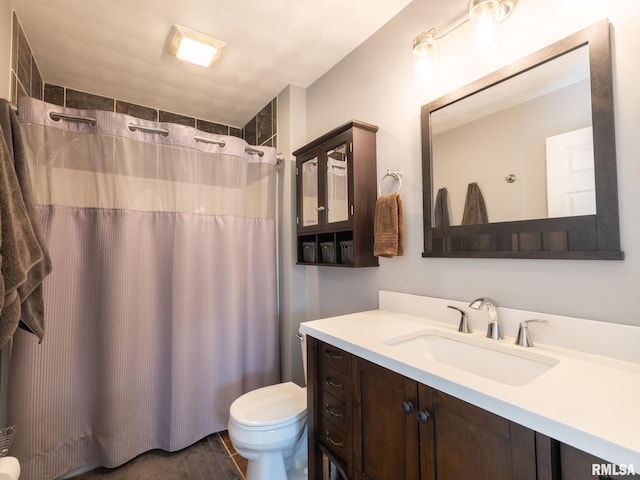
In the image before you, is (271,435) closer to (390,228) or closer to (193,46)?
(390,228)

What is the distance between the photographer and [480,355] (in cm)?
Result: 106

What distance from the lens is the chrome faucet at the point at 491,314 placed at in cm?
108

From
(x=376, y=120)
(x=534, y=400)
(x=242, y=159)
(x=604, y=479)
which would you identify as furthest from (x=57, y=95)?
(x=604, y=479)

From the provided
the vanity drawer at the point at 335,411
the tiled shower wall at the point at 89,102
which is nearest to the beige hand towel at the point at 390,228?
the vanity drawer at the point at 335,411

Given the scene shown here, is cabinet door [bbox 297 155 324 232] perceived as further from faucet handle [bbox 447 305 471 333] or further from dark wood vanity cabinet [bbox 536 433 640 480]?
dark wood vanity cabinet [bbox 536 433 640 480]

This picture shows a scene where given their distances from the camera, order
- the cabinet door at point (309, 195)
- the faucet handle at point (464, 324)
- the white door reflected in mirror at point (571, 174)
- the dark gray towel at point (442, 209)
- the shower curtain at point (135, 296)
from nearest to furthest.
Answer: the white door reflected in mirror at point (571, 174) → the faucet handle at point (464, 324) → the dark gray towel at point (442, 209) → the shower curtain at point (135, 296) → the cabinet door at point (309, 195)

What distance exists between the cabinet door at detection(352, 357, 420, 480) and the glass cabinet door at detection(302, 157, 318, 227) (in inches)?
41.1

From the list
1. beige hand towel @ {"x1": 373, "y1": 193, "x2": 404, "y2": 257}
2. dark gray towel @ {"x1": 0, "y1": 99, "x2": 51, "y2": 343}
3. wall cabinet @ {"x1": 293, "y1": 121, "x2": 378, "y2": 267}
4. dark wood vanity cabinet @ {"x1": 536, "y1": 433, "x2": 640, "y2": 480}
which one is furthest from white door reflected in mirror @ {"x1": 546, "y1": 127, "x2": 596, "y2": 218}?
dark gray towel @ {"x1": 0, "y1": 99, "x2": 51, "y2": 343}

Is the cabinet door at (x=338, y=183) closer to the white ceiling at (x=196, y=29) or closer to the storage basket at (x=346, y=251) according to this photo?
the storage basket at (x=346, y=251)

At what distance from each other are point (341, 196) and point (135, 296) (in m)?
1.30

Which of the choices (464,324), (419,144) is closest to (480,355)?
(464,324)

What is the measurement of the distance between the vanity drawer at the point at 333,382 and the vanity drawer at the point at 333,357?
0.02 metres

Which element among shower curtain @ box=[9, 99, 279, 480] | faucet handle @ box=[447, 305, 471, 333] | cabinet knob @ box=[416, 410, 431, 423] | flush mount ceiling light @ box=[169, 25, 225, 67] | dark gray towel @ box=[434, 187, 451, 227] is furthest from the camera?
flush mount ceiling light @ box=[169, 25, 225, 67]

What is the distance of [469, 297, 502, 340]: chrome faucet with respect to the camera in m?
1.08
